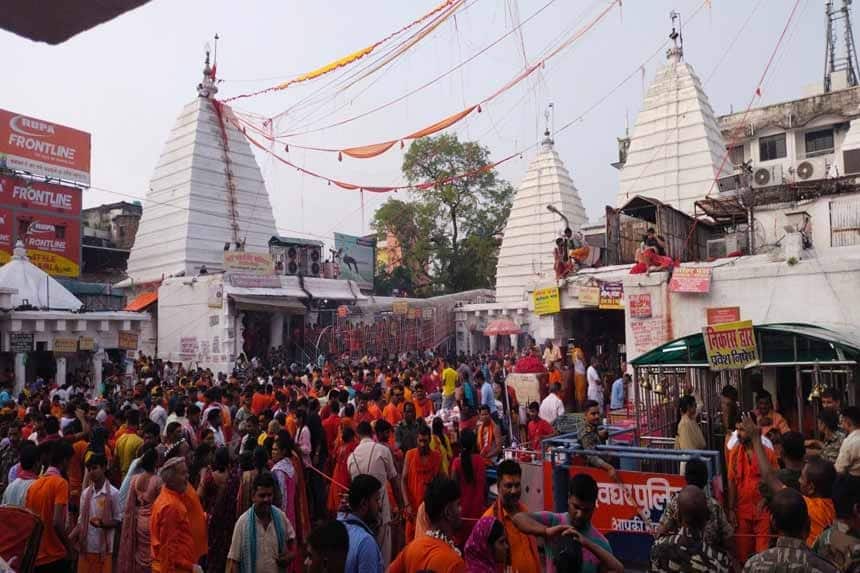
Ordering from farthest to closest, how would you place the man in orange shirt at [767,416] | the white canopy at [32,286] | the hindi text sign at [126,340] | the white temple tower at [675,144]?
1. the white temple tower at [675,144]
2. the hindi text sign at [126,340]
3. the white canopy at [32,286]
4. the man in orange shirt at [767,416]

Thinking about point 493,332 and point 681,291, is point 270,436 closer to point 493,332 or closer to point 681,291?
point 681,291

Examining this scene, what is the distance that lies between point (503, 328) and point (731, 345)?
18041 mm

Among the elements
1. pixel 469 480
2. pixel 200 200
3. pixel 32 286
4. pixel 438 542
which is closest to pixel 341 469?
pixel 469 480

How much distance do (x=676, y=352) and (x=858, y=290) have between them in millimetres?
3358

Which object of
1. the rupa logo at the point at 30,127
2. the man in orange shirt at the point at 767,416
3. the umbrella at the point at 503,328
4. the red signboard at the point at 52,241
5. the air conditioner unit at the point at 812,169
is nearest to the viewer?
the man in orange shirt at the point at 767,416

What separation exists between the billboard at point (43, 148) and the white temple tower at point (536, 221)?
2319 centimetres

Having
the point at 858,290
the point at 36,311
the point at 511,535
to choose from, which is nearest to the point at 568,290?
the point at 858,290

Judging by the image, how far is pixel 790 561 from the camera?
112 inches

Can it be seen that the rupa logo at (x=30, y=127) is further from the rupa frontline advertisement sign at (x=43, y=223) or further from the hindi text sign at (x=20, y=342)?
the hindi text sign at (x=20, y=342)

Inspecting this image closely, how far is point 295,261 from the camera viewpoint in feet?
87.0

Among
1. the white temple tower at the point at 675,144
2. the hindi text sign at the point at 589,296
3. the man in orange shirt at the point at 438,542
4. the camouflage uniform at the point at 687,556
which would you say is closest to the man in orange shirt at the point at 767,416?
the camouflage uniform at the point at 687,556

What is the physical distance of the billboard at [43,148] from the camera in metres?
31.3

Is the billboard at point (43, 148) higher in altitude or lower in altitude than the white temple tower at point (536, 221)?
higher

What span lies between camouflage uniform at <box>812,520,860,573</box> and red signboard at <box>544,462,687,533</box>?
2104mm
